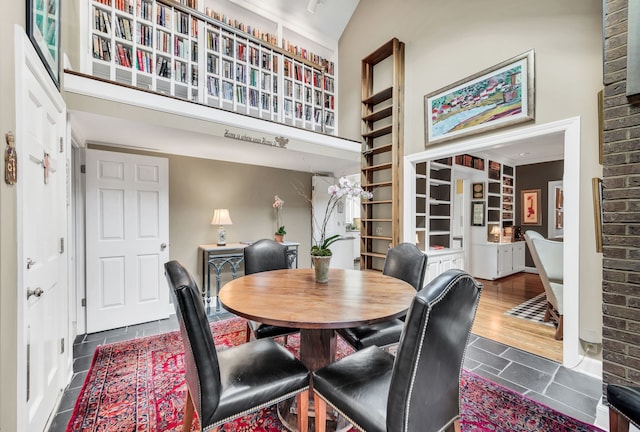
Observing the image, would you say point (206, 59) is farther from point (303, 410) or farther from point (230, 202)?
point (303, 410)

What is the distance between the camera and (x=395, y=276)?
2.45 metres

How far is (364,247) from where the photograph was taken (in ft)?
13.9

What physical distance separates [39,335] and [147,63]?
9.59 ft

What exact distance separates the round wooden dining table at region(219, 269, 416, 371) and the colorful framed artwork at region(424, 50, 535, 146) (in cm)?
197

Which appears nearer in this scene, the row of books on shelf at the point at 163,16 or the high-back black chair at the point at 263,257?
the high-back black chair at the point at 263,257

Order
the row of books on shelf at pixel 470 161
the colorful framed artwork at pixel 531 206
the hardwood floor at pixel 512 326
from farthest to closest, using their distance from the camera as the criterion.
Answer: the colorful framed artwork at pixel 531 206 < the row of books on shelf at pixel 470 161 < the hardwood floor at pixel 512 326

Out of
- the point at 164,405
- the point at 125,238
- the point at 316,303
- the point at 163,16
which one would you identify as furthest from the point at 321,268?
the point at 163,16

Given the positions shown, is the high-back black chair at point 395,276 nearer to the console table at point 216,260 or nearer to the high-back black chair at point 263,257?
the high-back black chair at point 263,257

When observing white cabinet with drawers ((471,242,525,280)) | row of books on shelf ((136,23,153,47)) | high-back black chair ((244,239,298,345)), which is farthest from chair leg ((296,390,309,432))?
white cabinet with drawers ((471,242,525,280))

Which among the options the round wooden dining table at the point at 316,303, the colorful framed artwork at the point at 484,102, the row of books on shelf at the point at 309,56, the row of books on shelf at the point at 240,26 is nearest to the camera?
the round wooden dining table at the point at 316,303

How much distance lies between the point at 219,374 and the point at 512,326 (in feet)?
10.9

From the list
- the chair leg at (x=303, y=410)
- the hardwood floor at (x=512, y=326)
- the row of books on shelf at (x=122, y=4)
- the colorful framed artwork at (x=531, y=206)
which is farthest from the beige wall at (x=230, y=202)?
the colorful framed artwork at (x=531, y=206)

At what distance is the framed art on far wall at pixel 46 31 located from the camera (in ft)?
4.49

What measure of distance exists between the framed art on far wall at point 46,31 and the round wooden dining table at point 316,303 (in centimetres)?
164
